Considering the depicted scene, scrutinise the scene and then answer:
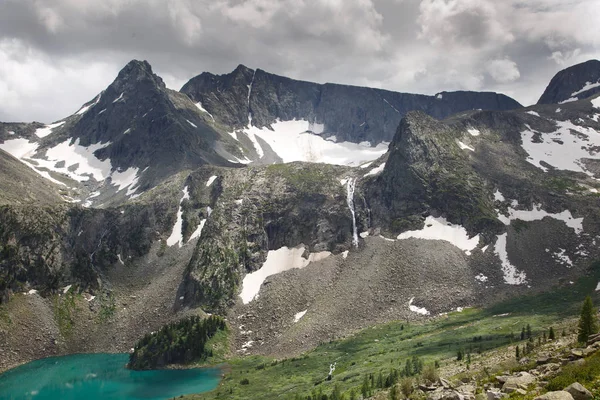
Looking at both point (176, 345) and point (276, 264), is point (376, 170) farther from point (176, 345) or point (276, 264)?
point (176, 345)

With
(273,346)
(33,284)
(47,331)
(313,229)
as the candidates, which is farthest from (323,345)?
(33,284)

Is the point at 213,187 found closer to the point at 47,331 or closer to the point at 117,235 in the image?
the point at 117,235

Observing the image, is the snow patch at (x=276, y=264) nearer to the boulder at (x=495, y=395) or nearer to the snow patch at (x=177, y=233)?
the snow patch at (x=177, y=233)

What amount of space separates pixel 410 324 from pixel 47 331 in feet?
319

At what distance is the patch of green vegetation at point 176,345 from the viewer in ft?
373

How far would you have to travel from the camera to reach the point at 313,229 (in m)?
160

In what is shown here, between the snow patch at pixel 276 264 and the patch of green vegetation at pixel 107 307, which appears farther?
the snow patch at pixel 276 264

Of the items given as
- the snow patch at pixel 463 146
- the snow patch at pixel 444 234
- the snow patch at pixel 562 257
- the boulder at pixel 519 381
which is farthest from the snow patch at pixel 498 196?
the boulder at pixel 519 381

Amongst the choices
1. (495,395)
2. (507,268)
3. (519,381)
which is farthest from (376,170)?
(495,395)

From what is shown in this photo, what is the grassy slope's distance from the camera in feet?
258

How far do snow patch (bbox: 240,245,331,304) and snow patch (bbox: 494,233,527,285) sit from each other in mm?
51540

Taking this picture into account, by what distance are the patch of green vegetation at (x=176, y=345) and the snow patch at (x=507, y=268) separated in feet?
258

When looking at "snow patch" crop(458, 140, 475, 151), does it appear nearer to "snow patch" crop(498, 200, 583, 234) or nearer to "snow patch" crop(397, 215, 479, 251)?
"snow patch" crop(498, 200, 583, 234)

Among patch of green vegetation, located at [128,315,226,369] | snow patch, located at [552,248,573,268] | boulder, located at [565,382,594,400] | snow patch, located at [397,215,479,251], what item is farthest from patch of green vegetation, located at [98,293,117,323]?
boulder, located at [565,382,594,400]
